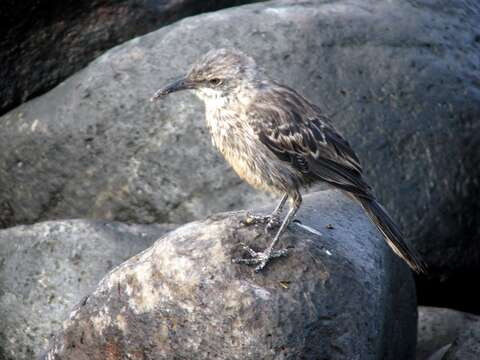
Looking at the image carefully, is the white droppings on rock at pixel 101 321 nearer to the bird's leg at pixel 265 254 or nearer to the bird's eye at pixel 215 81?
the bird's leg at pixel 265 254

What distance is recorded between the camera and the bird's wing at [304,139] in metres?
6.54

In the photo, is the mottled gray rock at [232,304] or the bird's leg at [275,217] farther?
the bird's leg at [275,217]

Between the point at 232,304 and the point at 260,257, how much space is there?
15.1 inches

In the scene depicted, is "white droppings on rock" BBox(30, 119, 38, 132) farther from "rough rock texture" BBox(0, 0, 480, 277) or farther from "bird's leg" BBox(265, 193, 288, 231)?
"bird's leg" BBox(265, 193, 288, 231)

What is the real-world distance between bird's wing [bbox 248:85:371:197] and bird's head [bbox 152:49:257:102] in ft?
0.65

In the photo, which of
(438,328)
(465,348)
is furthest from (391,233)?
(438,328)

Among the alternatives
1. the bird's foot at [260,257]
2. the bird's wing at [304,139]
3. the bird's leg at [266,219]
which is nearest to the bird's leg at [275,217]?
the bird's leg at [266,219]

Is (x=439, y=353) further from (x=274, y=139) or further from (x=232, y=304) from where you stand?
(x=232, y=304)

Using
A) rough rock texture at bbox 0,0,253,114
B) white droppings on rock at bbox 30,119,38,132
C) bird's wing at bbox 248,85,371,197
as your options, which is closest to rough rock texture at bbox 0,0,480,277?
white droppings on rock at bbox 30,119,38,132

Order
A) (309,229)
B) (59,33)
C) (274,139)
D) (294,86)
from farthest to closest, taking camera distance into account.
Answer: (59,33) → (294,86) → (274,139) → (309,229)

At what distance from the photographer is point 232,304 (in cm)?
553

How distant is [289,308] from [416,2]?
5.04 m

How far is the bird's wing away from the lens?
6543 millimetres

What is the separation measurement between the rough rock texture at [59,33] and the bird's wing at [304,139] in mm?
3270
